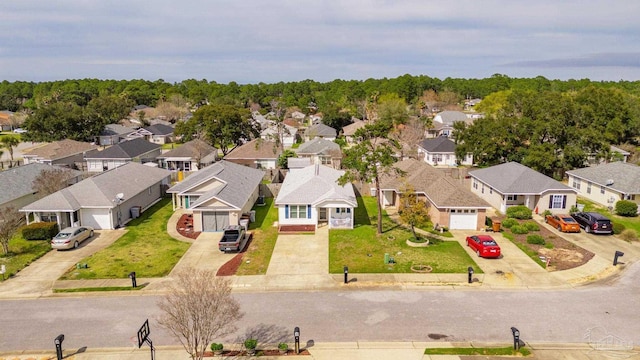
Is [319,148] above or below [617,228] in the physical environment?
above

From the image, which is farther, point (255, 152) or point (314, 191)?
point (255, 152)

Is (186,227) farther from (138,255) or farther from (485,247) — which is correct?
(485,247)

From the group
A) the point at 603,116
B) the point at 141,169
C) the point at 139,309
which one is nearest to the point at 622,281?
the point at 139,309

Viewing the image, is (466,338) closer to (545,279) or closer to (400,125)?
(545,279)

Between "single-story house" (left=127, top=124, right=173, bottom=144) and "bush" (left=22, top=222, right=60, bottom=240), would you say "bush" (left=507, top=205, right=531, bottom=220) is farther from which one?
"single-story house" (left=127, top=124, right=173, bottom=144)

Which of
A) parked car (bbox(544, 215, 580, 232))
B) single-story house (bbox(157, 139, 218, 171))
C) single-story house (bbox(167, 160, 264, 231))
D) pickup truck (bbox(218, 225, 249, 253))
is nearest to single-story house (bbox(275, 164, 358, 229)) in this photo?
single-story house (bbox(167, 160, 264, 231))

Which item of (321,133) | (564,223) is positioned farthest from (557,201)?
(321,133)

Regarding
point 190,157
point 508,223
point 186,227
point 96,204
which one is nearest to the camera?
point 96,204
